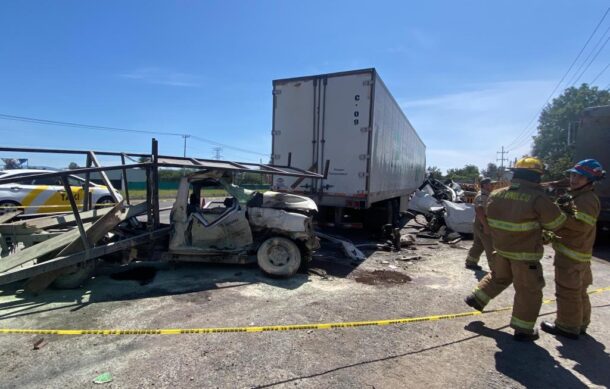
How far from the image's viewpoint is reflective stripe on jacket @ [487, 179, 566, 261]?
343cm

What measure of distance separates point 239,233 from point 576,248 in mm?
4213

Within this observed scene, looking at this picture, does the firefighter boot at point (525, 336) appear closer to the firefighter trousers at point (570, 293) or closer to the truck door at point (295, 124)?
the firefighter trousers at point (570, 293)

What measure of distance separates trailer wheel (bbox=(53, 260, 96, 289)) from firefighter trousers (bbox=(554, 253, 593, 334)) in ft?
17.9

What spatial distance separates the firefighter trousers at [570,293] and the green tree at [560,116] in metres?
58.8

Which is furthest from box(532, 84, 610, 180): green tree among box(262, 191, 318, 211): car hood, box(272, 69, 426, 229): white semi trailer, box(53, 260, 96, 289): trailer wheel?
box(53, 260, 96, 289): trailer wheel

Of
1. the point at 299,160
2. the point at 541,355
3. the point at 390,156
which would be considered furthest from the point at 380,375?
the point at 390,156

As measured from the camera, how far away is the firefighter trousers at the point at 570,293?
366 cm

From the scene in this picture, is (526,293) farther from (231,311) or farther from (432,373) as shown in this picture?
(231,311)

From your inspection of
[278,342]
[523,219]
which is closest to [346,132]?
[523,219]

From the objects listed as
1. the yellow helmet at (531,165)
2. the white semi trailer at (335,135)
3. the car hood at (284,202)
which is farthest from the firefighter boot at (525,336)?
the white semi trailer at (335,135)

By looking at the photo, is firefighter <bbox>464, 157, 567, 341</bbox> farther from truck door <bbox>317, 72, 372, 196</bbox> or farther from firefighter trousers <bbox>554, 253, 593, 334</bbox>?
truck door <bbox>317, 72, 372, 196</bbox>

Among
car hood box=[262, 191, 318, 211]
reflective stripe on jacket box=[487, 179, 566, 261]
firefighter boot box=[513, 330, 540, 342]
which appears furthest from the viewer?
car hood box=[262, 191, 318, 211]

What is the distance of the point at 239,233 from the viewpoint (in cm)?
568

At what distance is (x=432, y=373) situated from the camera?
9.75 ft
